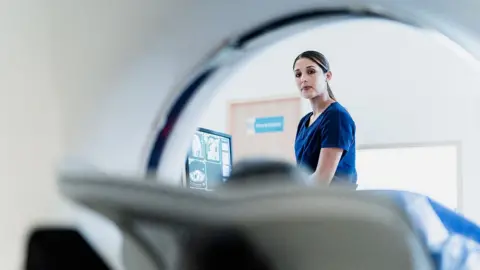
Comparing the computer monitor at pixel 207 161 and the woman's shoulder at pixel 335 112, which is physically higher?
the woman's shoulder at pixel 335 112

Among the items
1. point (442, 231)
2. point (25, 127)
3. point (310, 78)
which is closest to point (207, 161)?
point (310, 78)

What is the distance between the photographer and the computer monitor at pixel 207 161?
1.81 feet

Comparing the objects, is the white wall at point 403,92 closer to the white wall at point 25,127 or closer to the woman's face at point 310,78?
the woman's face at point 310,78

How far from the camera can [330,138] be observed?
70 cm

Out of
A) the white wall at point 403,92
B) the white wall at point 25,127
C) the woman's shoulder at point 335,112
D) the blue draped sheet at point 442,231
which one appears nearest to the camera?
the blue draped sheet at point 442,231

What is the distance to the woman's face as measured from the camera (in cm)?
84

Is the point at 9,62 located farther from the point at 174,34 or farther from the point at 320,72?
the point at 320,72

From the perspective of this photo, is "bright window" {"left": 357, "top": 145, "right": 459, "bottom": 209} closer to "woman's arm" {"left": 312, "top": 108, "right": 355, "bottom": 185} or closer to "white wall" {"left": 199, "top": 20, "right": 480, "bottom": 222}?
"white wall" {"left": 199, "top": 20, "right": 480, "bottom": 222}

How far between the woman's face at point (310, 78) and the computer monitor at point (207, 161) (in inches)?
5.9

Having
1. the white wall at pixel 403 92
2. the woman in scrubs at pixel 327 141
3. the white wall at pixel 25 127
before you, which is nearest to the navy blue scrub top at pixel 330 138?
the woman in scrubs at pixel 327 141

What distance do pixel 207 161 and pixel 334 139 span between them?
0.46 meters

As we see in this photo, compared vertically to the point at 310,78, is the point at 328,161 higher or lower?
lower

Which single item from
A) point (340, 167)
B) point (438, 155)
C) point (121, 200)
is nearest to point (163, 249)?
point (121, 200)

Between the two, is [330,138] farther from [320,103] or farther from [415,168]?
[415,168]
